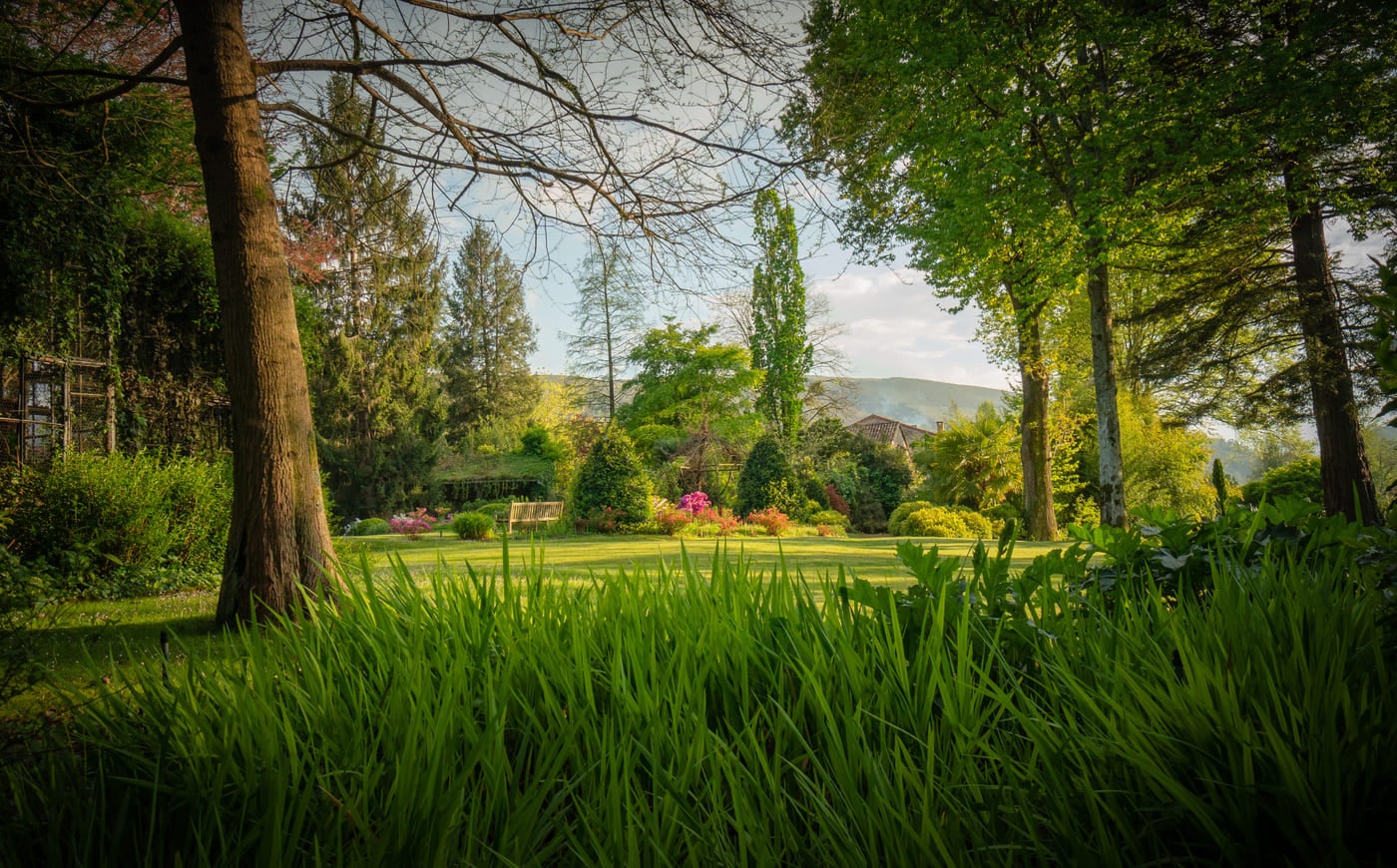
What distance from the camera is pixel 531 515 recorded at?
16016 mm

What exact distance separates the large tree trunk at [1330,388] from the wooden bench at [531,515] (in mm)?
14292

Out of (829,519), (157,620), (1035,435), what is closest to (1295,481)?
(1035,435)

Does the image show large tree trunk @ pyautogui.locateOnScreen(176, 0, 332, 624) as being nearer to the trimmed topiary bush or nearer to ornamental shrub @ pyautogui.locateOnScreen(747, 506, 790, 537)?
ornamental shrub @ pyautogui.locateOnScreen(747, 506, 790, 537)

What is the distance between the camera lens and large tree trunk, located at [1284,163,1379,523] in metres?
8.27

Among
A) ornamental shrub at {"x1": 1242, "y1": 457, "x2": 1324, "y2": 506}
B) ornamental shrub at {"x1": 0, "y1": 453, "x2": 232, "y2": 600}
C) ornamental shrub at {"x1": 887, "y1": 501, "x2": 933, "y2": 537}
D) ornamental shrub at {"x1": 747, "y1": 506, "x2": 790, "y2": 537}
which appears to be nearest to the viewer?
ornamental shrub at {"x1": 0, "y1": 453, "x2": 232, "y2": 600}

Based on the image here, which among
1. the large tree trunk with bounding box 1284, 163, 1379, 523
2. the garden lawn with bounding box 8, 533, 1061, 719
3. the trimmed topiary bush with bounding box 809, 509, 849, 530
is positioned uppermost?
the large tree trunk with bounding box 1284, 163, 1379, 523

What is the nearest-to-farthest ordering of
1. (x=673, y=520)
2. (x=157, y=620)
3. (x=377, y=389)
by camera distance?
(x=157, y=620) < (x=673, y=520) < (x=377, y=389)

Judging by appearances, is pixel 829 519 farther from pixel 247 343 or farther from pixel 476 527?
pixel 247 343

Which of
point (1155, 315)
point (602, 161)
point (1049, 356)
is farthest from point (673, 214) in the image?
point (1049, 356)

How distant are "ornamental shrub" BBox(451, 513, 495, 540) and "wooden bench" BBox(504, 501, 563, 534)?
31.0 inches

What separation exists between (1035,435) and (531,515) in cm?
1177

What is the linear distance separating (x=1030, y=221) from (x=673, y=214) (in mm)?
7820

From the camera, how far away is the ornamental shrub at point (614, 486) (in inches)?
572

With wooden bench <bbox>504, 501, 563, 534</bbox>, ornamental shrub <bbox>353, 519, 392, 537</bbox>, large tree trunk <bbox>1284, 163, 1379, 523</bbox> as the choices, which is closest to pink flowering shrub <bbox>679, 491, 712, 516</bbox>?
wooden bench <bbox>504, 501, 563, 534</bbox>
